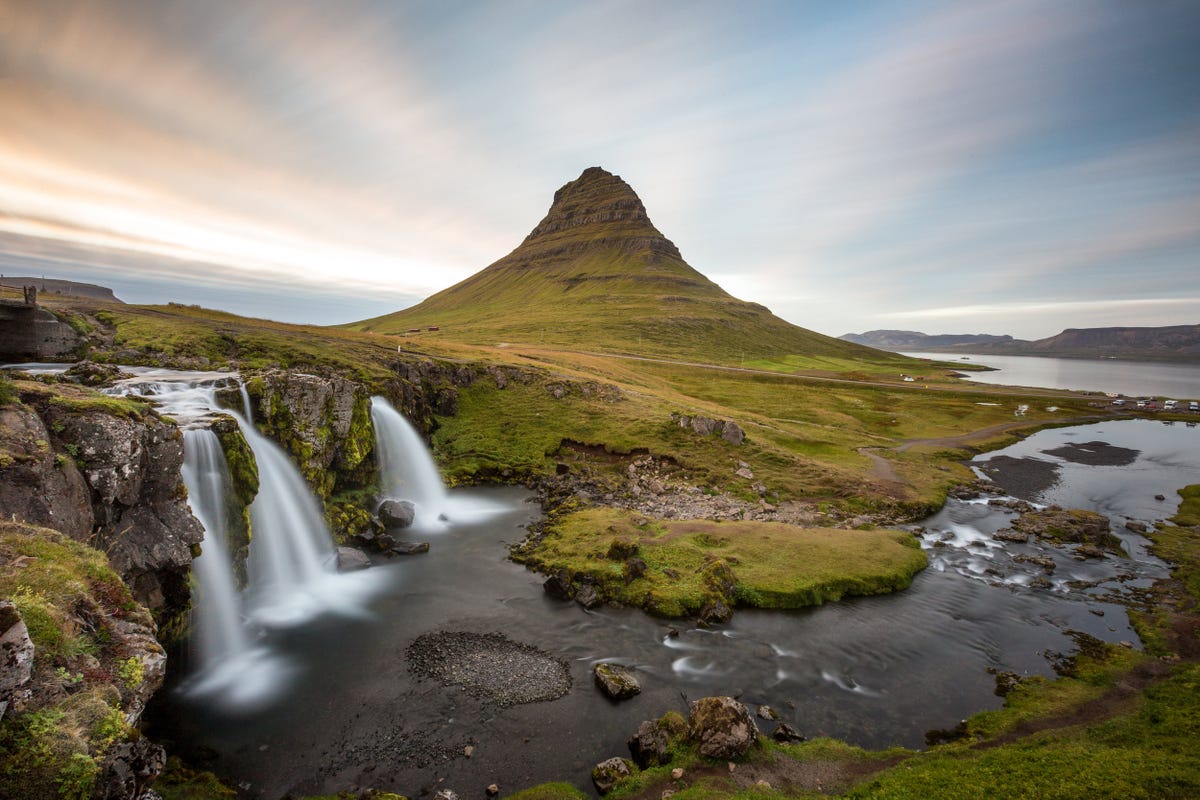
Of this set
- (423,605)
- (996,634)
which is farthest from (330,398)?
(996,634)

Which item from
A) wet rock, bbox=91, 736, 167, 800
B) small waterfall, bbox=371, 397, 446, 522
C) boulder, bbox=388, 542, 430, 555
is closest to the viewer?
wet rock, bbox=91, 736, 167, 800

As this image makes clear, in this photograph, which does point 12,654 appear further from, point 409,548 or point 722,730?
point 409,548

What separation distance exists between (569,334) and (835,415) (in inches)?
4104

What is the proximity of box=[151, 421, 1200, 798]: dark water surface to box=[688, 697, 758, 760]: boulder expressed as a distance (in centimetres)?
305

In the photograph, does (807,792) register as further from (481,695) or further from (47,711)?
(47,711)

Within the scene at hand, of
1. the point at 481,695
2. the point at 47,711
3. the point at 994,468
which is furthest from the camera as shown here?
the point at 994,468

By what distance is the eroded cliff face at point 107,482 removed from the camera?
584 inches

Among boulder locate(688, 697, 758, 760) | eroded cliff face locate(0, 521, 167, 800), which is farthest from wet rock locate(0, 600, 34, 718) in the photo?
boulder locate(688, 697, 758, 760)

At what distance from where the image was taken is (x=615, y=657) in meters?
23.0

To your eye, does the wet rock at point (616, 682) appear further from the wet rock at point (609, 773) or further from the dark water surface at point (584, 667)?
the wet rock at point (609, 773)

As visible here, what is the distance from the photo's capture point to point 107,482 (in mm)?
17562

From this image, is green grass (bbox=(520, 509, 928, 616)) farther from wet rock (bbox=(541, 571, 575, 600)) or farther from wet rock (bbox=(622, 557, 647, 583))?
wet rock (bbox=(541, 571, 575, 600))

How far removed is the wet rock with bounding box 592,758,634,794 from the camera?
15.8m

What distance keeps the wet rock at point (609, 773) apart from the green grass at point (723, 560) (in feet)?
34.5
